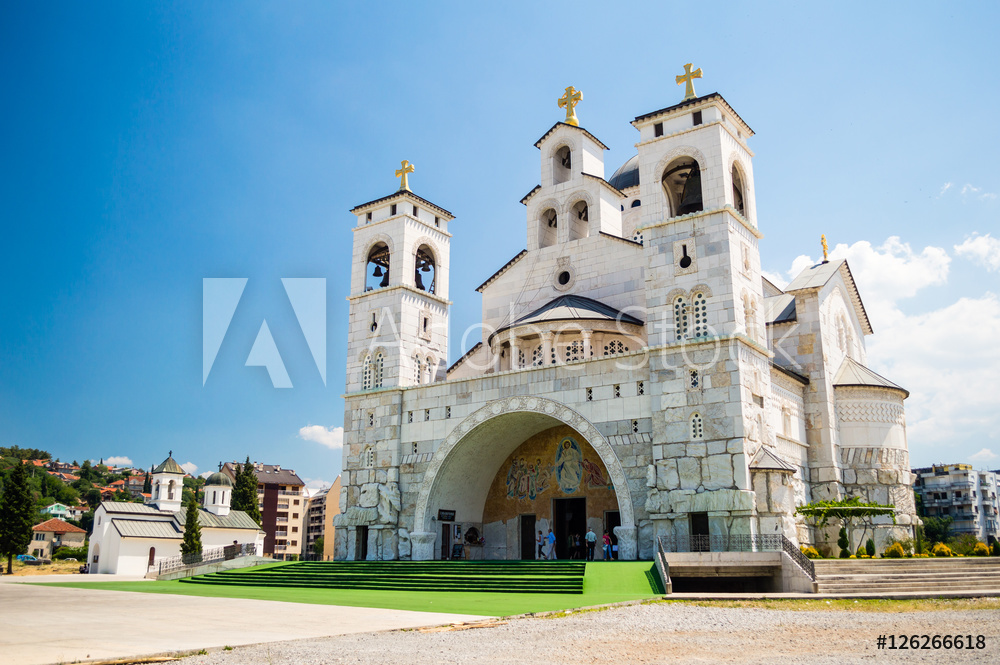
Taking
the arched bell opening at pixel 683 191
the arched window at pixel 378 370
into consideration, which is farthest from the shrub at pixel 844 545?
the arched window at pixel 378 370

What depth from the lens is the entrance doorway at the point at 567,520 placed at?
27.1 metres

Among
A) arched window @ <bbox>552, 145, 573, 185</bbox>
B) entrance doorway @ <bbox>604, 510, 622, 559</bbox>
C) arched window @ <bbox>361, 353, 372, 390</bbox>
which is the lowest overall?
entrance doorway @ <bbox>604, 510, 622, 559</bbox>

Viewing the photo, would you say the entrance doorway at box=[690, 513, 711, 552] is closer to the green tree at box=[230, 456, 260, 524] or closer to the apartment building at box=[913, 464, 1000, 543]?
the green tree at box=[230, 456, 260, 524]

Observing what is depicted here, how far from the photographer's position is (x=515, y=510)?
2881cm

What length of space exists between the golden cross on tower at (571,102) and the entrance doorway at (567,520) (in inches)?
598

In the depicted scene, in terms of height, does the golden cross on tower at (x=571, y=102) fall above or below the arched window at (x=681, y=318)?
above

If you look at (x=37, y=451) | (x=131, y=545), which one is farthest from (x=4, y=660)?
(x=37, y=451)

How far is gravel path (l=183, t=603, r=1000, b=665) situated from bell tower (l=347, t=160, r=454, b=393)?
18.5 meters

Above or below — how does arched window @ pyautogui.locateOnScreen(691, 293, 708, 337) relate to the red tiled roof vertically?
above

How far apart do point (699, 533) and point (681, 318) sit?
6.40 m

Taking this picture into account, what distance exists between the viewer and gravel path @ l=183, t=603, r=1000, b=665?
8.48 meters

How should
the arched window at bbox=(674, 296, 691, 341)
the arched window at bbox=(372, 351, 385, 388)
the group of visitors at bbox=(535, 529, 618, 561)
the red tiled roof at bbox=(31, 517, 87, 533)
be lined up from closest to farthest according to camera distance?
1. the arched window at bbox=(674, 296, 691, 341)
2. the group of visitors at bbox=(535, 529, 618, 561)
3. the arched window at bbox=(372, 351, 385, 388)
4. the red tiled roof at bbox=(31, 517, 87, 533)

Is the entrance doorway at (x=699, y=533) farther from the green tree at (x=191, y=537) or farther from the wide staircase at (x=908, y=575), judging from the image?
the green tree at (x=191, y=537)

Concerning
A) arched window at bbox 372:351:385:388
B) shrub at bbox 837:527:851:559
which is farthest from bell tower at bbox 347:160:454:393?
shrub at bbox 837:527:851:559
